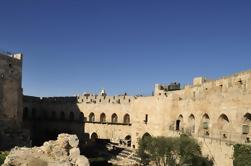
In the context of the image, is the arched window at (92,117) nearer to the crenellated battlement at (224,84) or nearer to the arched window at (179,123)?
the crenellated battlement at (224,84)

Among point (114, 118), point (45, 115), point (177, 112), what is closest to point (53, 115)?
point (45, 115)

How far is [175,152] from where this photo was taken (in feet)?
97.1

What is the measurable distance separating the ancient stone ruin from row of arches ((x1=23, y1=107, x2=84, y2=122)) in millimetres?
34546

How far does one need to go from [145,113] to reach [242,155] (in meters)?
21.2

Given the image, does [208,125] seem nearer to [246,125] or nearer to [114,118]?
[246,125]

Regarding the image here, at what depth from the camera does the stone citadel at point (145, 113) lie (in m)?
27.9

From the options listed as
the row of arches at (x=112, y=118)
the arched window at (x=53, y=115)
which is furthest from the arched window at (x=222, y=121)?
the arched window at (x=53, y=115)

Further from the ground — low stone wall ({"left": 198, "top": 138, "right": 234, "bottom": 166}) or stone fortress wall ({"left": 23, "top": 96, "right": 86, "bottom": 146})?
stone fortress wall ({"left": 23, "top": 96, "right": 86, "bottom": 146})

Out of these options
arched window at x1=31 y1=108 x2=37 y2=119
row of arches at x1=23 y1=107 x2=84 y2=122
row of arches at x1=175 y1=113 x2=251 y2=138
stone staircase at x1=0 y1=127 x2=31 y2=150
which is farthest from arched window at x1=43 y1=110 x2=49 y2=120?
row of arches at x1=175 y1=113 x2=251 y2=138

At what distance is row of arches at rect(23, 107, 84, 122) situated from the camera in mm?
56384

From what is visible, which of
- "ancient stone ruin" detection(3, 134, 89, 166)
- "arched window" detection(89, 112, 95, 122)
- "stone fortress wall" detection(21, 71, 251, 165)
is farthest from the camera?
"arched window" detection(89, 112, 95, 122)

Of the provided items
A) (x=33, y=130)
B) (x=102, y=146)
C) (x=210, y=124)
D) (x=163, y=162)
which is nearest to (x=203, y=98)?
(x=210, y=124)

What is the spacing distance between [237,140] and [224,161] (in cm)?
179

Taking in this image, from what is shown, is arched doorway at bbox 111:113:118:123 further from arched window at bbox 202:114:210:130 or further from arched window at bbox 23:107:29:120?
arched window at bbox 202:114:210:130
